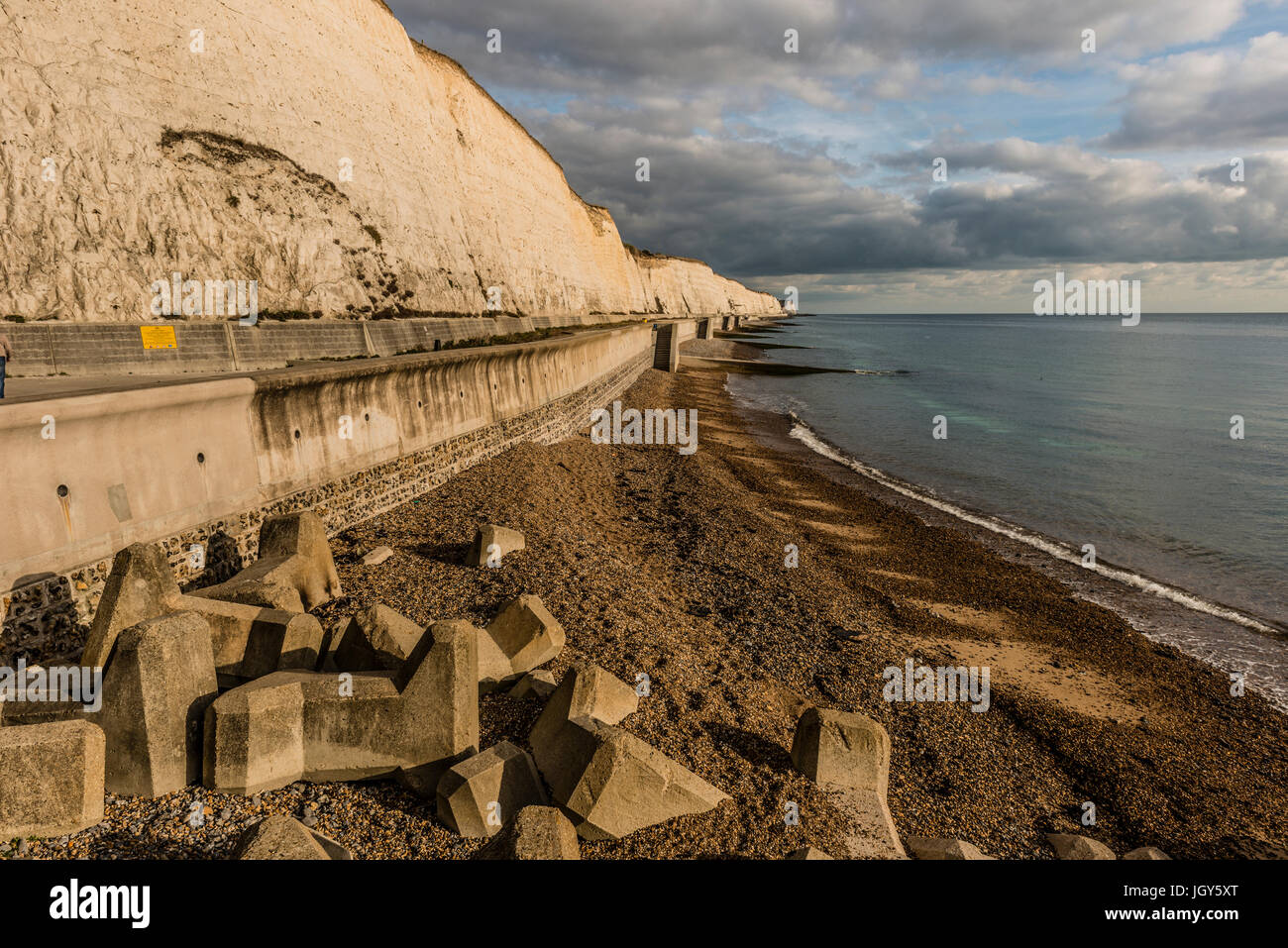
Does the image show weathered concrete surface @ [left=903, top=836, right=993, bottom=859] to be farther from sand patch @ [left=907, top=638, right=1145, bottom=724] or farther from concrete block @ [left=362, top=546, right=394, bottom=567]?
concrete block @ [left=362, top=546, right=394, bottom=567]

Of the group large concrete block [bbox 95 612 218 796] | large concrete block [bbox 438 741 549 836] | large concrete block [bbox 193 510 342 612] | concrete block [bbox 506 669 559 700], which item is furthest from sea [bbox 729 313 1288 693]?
large concrete block [bbox 95 612 218 796]

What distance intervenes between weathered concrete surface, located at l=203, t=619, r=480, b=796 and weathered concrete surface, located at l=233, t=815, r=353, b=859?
1.19 meters

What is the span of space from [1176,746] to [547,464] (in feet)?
44.2

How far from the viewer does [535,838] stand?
13.6 feet

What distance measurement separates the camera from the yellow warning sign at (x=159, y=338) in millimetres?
13336

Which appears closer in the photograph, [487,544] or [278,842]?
[278,842]

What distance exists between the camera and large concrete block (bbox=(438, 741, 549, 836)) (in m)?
4.96

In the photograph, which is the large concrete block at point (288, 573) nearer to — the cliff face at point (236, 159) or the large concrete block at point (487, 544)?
the large concrete block at point (487, 544)

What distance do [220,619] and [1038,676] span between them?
1110cm

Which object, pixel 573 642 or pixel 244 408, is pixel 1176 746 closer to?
pixel 573 642

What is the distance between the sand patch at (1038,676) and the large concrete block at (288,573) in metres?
8.66

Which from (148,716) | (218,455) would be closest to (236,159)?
(218,455)

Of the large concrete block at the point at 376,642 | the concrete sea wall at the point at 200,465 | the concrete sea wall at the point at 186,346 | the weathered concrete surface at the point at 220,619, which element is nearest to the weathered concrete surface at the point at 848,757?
the large concrete block at the point at 376,642

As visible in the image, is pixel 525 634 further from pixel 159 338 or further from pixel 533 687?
pixel 159 338
